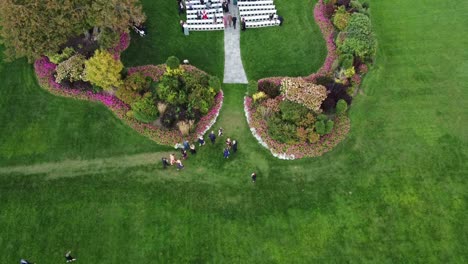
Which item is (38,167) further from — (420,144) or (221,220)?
(420,144)

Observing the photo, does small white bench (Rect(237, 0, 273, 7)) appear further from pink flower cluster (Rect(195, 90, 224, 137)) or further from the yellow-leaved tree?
Result: the yellow-leaved tree

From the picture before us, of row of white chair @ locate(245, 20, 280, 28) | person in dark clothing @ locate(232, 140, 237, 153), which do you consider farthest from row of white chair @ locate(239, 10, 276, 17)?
person in dark clothing @ locate(232, 140, 237, 153)

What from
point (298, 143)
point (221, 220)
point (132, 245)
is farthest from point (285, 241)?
point (132, 245)

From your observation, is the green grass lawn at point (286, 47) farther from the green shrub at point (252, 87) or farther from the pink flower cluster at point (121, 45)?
the pink flower cluster at point (121, 45)

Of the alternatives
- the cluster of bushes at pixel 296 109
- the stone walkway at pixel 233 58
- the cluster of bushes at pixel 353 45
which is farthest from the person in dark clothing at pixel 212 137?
the cluster of bushes at pixel 353 45

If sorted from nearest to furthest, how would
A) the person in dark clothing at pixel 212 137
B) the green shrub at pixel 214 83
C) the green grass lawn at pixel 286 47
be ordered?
the person in dark clothing at pixel 212 137 < the green shrub at pixel 214 83 < the green grass lawn at pixel 286 47

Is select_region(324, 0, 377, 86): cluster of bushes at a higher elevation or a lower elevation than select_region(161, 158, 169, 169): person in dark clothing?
higher

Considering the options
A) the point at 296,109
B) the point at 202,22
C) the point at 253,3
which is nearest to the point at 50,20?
the point at 202,22
